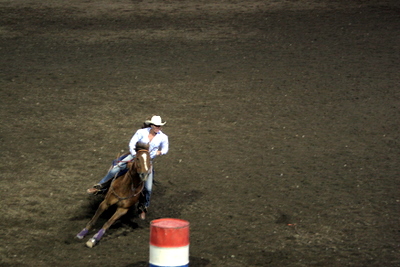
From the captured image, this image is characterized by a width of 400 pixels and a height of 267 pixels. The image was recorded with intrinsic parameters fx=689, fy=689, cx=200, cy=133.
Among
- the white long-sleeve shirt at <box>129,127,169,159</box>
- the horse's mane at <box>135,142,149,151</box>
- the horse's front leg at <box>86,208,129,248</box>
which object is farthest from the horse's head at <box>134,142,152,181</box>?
the horse's front leg at <box>86,208,129,248</box>

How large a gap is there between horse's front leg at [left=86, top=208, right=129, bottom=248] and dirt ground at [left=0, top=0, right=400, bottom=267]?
16cm

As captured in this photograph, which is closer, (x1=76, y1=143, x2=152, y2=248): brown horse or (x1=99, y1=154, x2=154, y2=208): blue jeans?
(x1=76, y1=143, x2=152, y2=248): brown horse

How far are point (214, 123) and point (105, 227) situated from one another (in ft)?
19.4

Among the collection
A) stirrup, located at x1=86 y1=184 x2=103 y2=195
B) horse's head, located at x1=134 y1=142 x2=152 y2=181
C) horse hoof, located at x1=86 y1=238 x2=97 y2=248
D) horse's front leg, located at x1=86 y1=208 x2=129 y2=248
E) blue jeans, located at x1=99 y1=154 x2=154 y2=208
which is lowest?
horse hoof, located at x1=86 y1=238 x2=97 y2=248

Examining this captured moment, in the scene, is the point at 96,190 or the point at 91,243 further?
the point at 96,190

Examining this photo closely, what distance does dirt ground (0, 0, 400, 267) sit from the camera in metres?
11.5

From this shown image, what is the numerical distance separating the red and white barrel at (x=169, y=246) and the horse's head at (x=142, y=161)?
1935 mm

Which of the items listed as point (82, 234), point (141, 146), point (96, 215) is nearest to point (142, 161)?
point (141, 146)

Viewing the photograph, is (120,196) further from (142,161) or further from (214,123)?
(214,123)

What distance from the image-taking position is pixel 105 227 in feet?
37.1

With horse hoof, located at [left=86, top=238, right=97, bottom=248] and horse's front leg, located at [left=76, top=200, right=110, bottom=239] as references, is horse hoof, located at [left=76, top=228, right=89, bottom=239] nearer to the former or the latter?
horse's front leg, located at [left=76, top=200, right=110, bottom=239]

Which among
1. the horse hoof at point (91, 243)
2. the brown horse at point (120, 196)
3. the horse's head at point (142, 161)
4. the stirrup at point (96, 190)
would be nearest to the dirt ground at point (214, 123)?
the horse hoof at point (91, 243)

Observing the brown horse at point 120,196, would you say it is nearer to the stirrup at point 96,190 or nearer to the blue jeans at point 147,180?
the blue jeans at point 147,180

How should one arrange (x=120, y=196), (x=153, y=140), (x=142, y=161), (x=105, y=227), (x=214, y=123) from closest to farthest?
(x=142, y=161) → (x=105, y=227) → (x=120, y=196) → (x=153, y=140) → (x=214, y=123)
